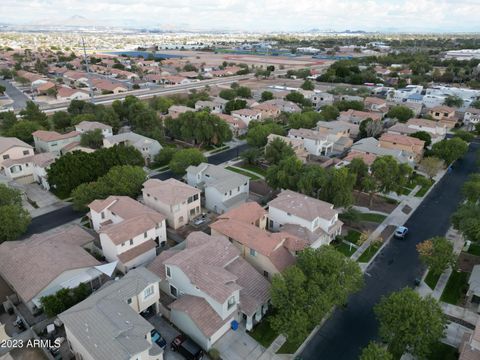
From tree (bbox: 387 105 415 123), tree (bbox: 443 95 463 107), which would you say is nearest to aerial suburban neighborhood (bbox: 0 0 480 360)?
tree (bbox: 387 105 415 123)

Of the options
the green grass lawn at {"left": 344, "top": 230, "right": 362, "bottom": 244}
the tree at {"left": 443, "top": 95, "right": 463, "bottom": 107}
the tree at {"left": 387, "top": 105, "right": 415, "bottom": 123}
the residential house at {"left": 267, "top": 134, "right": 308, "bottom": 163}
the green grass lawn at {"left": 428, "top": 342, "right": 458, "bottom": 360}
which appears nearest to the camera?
the green grass lawn at {"left": 428, "top": 342, "right": 458, "bottom": 360}

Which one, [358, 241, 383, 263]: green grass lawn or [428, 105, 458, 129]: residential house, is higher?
[428, 105, 458, 129]: residential house

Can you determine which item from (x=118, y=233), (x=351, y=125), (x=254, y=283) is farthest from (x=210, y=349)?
(x=351, y=125)

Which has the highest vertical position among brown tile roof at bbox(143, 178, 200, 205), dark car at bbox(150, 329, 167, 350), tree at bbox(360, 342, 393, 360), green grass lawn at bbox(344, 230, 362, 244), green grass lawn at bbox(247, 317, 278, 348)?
tree at bbox(360, 342, 393, 360)

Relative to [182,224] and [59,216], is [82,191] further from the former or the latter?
[182,224]

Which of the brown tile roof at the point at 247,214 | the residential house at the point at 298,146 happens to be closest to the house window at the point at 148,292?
the brown tile roof at the point at 247,214

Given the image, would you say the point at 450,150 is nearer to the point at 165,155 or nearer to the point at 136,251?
the point at 165,155

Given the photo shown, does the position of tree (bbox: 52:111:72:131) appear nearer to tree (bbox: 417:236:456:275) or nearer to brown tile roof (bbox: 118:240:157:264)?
brown tile roof (bbox: 118:240:157:264)
